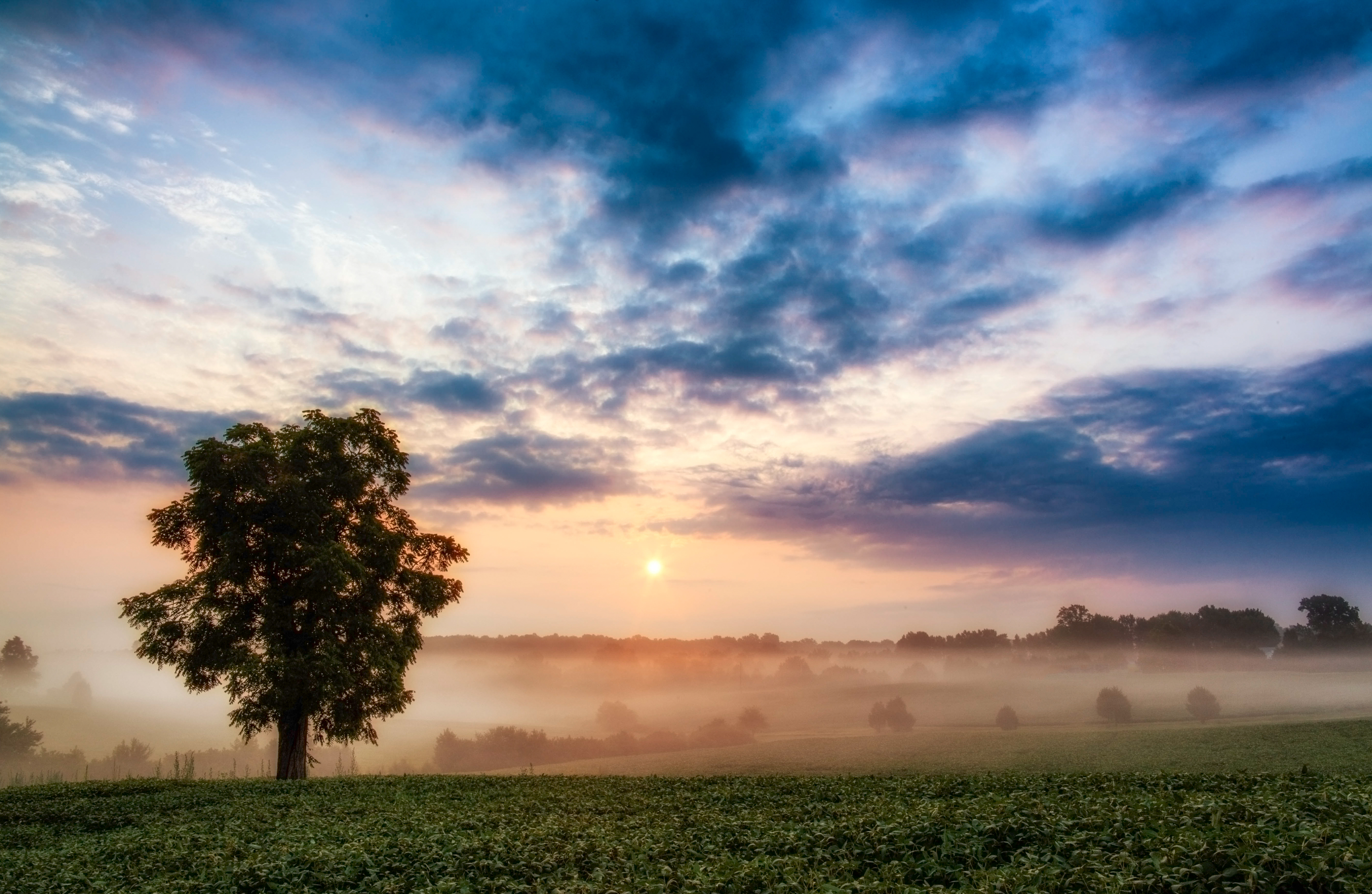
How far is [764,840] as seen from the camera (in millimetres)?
14531

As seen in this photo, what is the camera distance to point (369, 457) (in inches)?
1481

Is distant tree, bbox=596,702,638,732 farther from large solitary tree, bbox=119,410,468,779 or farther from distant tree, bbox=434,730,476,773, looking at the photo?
large solitary tree, bbox=119,410,468,779

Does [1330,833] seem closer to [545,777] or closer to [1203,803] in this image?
[1203,803]

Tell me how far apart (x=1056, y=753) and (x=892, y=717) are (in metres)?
70.3

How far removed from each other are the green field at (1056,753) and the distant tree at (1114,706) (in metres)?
13.3

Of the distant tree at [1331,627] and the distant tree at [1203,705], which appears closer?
the distant tree at [1203,705]

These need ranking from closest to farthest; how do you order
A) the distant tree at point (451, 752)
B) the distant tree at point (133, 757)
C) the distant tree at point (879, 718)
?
the distant tree at point (451, 752) < the distant tree at point (133, 757) < the distant tree at point (879, 718)

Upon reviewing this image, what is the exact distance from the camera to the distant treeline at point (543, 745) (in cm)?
11931

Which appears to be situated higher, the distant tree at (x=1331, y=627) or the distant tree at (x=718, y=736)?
the distant tree at (x=1331, y=627)

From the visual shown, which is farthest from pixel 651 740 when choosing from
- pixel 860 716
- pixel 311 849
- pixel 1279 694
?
pixel 311 849

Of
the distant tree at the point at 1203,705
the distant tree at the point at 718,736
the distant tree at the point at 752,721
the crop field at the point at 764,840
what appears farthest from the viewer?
the distant tree at the point at 752,721

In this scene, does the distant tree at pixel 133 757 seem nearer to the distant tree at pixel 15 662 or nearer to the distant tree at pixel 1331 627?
the distant tree at pixel 15 662

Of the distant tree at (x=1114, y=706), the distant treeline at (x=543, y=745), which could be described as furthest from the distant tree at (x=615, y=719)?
the distant tree at (x=1114, y=706)

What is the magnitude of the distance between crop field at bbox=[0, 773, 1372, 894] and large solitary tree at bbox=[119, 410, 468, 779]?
9.05m
